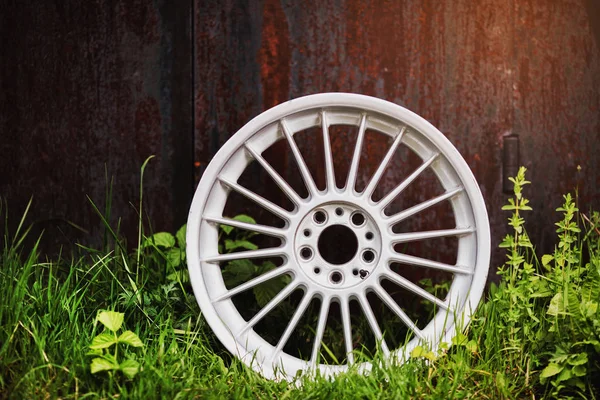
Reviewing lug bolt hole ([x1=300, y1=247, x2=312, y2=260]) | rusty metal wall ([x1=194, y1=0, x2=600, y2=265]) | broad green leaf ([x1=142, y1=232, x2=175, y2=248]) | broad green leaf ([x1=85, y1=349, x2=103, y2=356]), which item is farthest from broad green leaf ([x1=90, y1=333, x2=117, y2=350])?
rusty metal wall ([x1=194, y1=0, x2=600, y2=265])

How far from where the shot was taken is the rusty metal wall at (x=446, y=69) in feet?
8.12

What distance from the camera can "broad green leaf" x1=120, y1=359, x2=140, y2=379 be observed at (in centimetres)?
170

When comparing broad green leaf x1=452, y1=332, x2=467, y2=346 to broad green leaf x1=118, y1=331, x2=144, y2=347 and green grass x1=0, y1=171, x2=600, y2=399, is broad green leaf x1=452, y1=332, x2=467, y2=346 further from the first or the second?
broad green leaf x1=118, y1=331, x2=144, y2=347

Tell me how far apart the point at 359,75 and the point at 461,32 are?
0.48 meters

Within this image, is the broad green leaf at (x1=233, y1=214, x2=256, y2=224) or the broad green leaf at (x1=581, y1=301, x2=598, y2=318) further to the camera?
the broad green leaf at (x1=233, y1=214, x2=256, y2=224)

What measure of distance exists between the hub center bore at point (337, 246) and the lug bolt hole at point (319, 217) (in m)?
0.28

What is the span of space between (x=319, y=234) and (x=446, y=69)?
1.00 meters

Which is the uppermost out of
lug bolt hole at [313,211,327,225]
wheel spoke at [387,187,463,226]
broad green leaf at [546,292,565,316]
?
wheel spoke at [387,187,463,226]

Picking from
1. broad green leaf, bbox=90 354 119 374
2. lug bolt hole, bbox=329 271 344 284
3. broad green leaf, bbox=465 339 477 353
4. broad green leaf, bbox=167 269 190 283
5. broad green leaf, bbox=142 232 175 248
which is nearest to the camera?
broad green leaf, bbox=90 354 119 374

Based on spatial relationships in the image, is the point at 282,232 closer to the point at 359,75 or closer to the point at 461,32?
the point at 359,75

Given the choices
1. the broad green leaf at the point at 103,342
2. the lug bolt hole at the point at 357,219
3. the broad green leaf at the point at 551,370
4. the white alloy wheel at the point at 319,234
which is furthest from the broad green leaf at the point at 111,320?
the broad green leaf at the point at 551,370

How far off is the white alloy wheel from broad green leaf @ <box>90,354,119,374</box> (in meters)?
0.36

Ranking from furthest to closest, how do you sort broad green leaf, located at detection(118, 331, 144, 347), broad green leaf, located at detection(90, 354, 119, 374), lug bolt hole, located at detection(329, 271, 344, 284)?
lug bolt hole, located at detection(329, 271, 344, 284) < broad green leaf, located at detection(118, 331, 144, 347) < broad green leaf, located at detection(90, 354, 119, 374)

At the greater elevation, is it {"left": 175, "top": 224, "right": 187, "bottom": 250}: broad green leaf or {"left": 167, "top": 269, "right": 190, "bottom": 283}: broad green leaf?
{"left": 175, "top": 224, "right": 187, "bottom": 250}: broad green leaf
